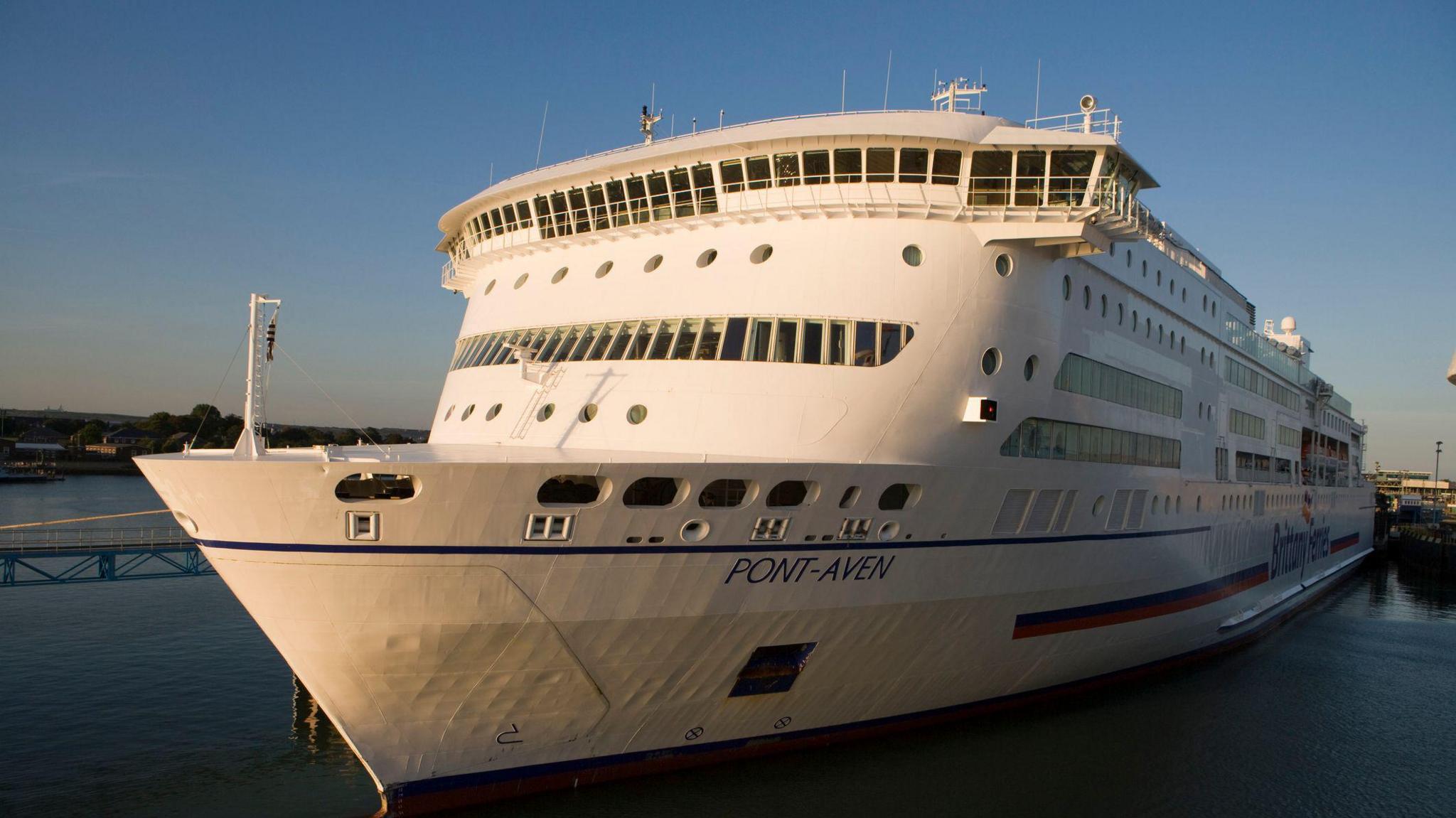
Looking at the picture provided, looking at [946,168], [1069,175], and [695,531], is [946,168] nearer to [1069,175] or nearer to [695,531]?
[1069,175]

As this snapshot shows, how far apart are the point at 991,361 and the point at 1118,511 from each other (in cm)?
473

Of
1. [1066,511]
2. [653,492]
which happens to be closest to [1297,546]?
[1066,511]

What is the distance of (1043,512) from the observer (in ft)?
44.1

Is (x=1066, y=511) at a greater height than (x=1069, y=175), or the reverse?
(x=1069, y=175)

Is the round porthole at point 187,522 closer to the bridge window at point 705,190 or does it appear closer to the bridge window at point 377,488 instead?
the bridge window at point 377,488

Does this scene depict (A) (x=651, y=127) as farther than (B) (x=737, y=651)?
Yes

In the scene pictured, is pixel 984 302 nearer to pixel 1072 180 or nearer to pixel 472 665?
pixel 1072 180

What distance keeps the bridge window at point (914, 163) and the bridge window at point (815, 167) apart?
106cm

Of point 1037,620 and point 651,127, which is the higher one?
point 651,127

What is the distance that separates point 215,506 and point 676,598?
4.84 meters

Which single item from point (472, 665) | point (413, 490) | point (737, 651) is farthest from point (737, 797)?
point (413, 490)

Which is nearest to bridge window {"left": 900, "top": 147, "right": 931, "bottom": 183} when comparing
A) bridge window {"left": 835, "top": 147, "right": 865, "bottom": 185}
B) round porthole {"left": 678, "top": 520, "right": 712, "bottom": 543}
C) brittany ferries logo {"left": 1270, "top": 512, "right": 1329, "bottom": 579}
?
bridge window {"left": 835, "top": 147, "right": 865, "bottom": 185}

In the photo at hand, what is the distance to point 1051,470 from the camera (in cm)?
1348

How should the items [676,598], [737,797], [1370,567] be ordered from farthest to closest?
[1370,567] < [737,797] < [676,598]
